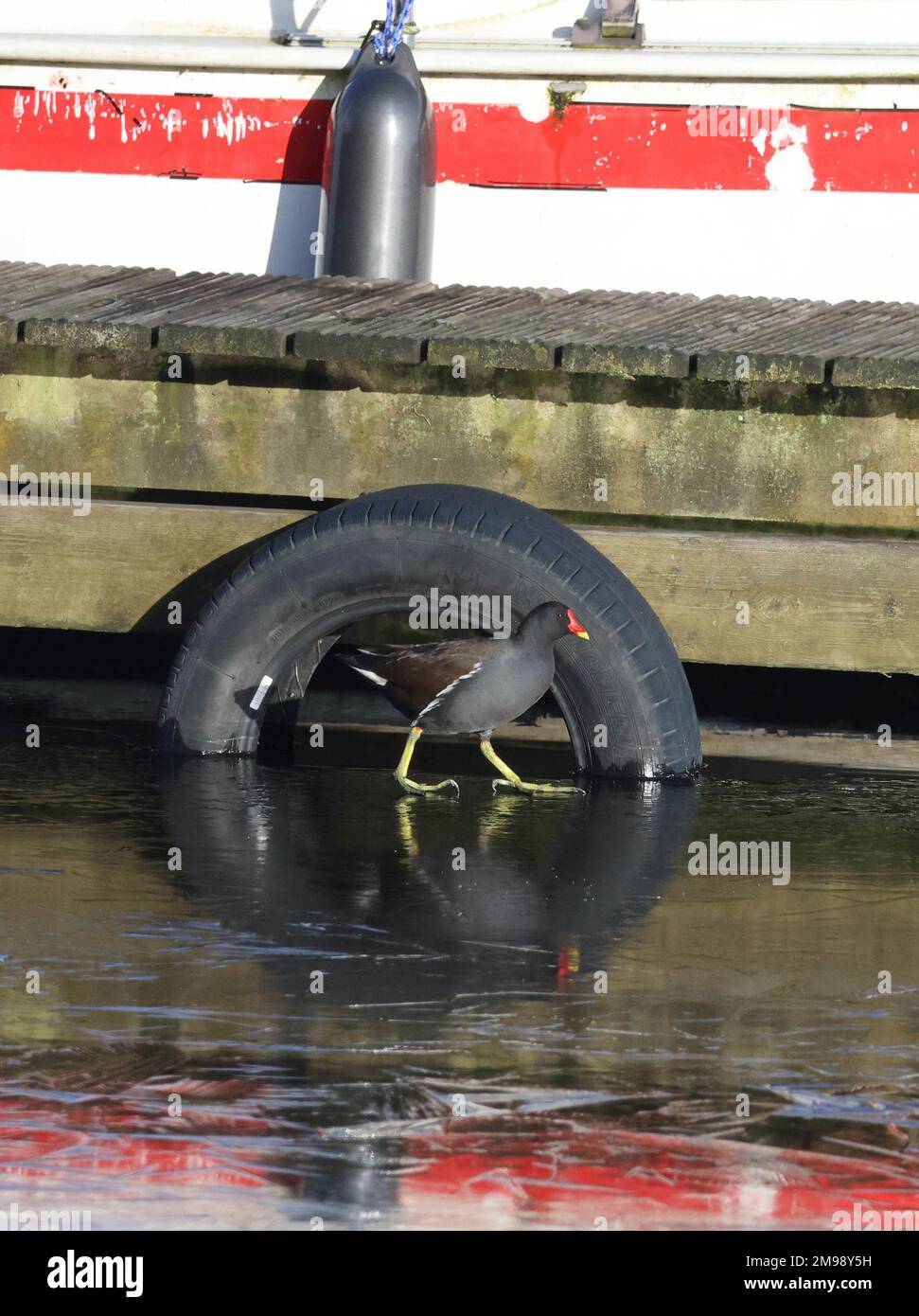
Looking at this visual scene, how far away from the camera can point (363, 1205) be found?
317cm

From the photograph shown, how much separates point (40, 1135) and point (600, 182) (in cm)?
458

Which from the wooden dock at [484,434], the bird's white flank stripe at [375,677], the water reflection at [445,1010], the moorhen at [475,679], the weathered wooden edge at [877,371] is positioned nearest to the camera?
the water reflection at [445,1010]

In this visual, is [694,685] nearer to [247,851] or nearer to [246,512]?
[246,512]

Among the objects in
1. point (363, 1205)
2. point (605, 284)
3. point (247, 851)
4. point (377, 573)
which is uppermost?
point (605, 284)

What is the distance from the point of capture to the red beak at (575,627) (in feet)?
20.7

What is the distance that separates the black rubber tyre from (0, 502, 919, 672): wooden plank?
0.42 metres

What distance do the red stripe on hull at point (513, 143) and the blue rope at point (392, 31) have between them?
0.34 meters

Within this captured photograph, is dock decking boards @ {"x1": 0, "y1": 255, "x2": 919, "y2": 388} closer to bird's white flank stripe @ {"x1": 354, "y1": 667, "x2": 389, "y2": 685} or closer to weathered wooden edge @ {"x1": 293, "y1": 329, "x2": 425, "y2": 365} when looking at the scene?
weathered wooden edge @ {"x1": 293, "y1": 329, "x2": 425, "y2": 365}

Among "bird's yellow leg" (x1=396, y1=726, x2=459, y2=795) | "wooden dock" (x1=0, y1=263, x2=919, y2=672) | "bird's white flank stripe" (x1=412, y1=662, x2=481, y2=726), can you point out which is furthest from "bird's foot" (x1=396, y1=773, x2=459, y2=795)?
"wooden dock" (x1=0, y1=263, x2=919, y2=672)

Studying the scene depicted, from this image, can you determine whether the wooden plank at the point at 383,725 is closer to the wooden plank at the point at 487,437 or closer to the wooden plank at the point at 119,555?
the wooden plank at the point at 119,555

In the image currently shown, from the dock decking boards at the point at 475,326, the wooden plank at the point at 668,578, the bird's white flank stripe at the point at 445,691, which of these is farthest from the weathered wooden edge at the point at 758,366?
the bird's white flank stripe at the point at 445,691

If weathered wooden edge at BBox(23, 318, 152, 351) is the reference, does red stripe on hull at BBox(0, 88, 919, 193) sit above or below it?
above

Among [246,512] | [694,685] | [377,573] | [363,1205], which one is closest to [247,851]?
[377,573]

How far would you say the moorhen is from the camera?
20.6ft
